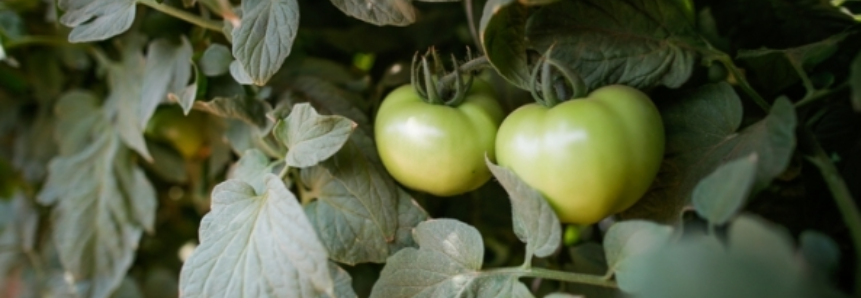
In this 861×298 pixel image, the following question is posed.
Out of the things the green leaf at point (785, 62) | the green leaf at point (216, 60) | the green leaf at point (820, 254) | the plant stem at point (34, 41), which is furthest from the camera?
the plant stem at point (34, 41)

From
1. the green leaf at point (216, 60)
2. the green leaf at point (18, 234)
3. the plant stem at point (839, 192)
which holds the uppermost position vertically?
the plant stem at point (839, 192)

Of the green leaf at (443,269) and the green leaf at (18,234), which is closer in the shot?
the green leaf at (443,269)

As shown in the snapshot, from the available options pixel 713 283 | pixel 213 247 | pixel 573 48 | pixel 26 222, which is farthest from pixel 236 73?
pixel 26 222

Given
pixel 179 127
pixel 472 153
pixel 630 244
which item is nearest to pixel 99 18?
pixel 179 127

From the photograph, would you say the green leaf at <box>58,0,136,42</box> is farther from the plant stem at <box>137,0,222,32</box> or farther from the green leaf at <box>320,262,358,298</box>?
the green leaf at <box>320,262,358,298</box>

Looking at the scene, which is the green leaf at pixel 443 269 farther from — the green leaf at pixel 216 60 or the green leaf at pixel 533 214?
the green leaf at pixel 216 60

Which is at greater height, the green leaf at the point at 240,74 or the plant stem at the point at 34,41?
the green leaf at the point at 240,74

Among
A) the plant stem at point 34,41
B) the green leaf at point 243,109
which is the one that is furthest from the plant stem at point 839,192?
the plant stem at point 34,41

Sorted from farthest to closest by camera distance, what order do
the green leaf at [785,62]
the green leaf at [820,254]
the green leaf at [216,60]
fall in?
the green leaf at [216,60]
the green leaf at [785,62]
the green leaf at [820,254]
